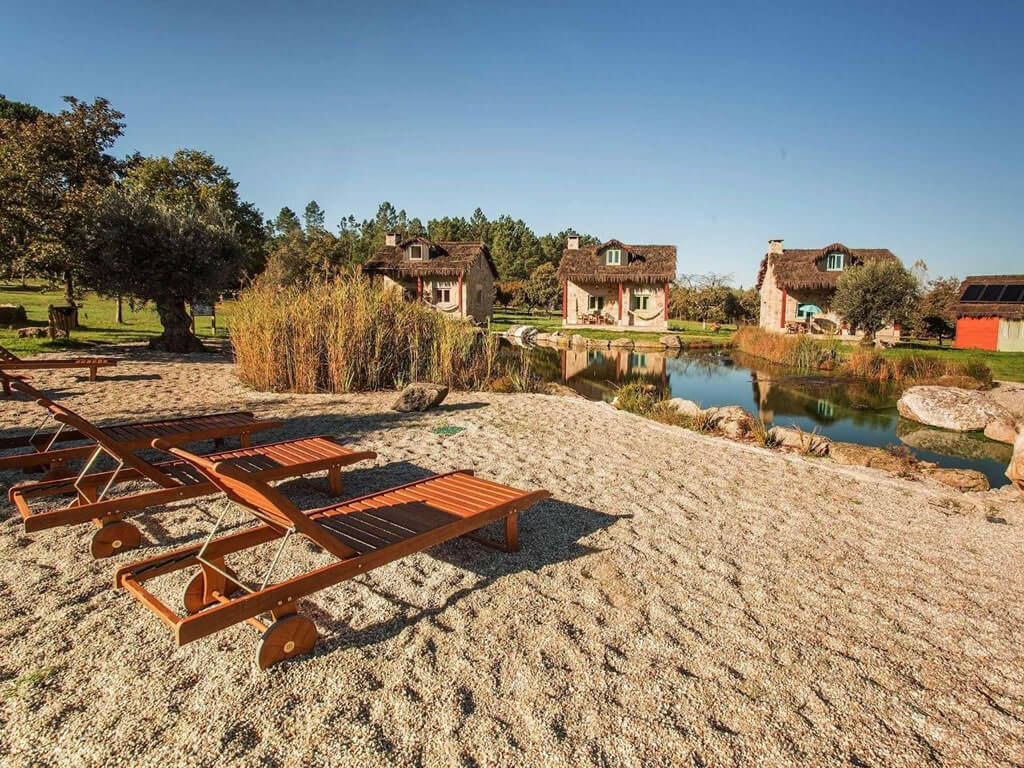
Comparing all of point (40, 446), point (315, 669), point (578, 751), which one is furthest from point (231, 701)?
point (40, 446)

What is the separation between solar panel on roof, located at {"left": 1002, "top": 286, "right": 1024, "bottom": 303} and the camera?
22.6 metres

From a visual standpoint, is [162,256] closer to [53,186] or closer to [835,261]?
[53,186]

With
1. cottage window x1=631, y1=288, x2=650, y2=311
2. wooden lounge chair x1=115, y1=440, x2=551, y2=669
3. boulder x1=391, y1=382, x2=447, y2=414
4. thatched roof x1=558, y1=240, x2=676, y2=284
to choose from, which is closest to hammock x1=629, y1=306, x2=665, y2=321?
cottage window x1=631, y1=288, x2=650, y2=311

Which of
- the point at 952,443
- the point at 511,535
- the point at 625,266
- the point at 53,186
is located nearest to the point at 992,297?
the point at 625,266

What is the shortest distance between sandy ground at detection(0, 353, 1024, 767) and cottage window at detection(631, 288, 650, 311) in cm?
2738

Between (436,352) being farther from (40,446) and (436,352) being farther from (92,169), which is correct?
(92,169)

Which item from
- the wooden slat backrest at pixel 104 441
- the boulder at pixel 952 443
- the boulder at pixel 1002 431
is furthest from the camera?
the boulder at pixel 1002 431

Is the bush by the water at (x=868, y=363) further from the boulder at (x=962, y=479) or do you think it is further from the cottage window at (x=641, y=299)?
the cottage window at (x=641, y=299)

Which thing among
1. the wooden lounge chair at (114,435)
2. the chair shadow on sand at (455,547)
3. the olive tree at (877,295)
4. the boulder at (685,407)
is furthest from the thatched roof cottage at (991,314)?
the wooden lounge chair at (114,435)

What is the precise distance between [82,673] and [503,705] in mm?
1605

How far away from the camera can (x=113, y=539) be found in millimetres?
3172

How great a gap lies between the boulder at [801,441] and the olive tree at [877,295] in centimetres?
1871

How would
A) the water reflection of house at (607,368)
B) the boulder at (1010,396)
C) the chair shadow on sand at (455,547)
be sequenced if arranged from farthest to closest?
the water reflection of house at (607,368)
the boulder at (1010,396)
the chair shadow on sand at (455,547)

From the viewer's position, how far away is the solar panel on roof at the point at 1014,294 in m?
22.6
